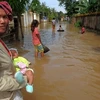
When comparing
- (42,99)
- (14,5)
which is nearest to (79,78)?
(42,99)

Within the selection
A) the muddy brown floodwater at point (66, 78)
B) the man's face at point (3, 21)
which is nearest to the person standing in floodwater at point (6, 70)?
the man's face at point (3, 21)

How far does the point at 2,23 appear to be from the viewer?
5.84 ft

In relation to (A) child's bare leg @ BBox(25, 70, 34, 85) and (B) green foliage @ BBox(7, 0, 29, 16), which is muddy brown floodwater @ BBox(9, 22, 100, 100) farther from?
(B) green foliage @ BBox(7, 0, 29, 16)

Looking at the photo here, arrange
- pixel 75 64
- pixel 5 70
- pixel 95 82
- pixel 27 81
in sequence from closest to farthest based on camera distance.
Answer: pixel 5 70 → pixel 27 81 → pixel 95 82 → pixel 75 64

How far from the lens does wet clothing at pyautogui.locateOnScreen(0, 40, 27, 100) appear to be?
1.71m

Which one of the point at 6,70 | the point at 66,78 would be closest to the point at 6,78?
the point at 6,70

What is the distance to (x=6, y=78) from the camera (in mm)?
1740

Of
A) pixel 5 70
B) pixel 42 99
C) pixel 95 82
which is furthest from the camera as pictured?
pixel 95 82

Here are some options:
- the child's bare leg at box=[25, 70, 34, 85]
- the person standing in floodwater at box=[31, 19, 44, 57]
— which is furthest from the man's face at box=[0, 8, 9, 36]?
the person standing in floodwater at box=[31, 19, 44, 57]

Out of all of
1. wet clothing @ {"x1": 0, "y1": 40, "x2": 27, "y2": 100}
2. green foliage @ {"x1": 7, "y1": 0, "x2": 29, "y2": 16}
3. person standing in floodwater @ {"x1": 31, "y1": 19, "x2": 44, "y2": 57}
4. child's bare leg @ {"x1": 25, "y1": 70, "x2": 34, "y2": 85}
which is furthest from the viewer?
green foliage @ {"x1": 7, "y1": 0, "x2": 29, "y2": 16}

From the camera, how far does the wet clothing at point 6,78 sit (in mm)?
1705

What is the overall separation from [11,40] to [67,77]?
8.45 metres

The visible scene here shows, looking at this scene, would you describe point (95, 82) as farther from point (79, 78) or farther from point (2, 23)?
point (2, 23)

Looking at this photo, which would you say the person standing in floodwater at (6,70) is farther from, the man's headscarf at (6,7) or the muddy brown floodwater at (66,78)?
the muddy brown floodwater at (66,78)
